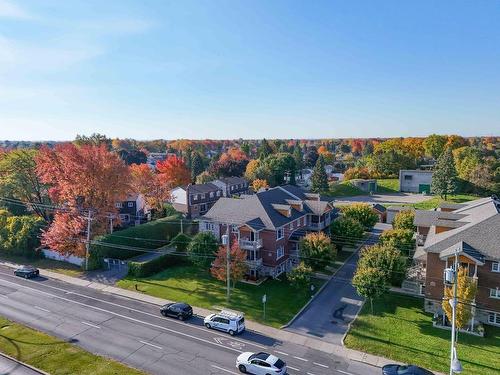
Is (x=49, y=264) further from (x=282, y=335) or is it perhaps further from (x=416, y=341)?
(x=416, y=341)

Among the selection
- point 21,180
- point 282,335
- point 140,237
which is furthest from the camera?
point 21,180

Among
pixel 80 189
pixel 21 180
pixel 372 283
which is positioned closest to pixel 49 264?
pixel 80 189

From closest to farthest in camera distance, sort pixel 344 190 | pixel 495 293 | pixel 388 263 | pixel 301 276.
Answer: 1. pixel 495 293
2. pixel 388 263
3. pixel 301 276
4. pixel 344 190

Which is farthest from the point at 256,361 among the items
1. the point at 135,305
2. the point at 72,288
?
the point at 72,288

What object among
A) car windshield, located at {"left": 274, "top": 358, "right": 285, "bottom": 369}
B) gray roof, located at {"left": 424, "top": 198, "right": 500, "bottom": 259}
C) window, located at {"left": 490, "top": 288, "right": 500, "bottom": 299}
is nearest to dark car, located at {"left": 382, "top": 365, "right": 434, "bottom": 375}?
car windshield, located at {"left": 274, "top": 358, "right": 285, "bottom": 369}

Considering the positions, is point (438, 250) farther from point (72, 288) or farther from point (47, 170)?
point (47, 170)

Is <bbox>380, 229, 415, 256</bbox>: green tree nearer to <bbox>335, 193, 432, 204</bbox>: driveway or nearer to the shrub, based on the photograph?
the shrub
